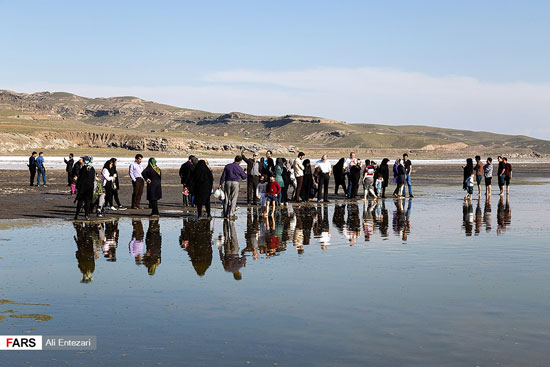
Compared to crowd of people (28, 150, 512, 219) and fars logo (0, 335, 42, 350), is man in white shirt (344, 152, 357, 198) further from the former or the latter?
fars logo (0, 335, 42, 350)

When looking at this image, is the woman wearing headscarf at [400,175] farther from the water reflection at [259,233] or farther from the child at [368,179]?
the water reflection at [259,233]

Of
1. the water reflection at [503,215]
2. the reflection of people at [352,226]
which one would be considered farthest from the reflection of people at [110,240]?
the water reflection at [503,215]

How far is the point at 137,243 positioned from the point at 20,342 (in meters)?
7.51

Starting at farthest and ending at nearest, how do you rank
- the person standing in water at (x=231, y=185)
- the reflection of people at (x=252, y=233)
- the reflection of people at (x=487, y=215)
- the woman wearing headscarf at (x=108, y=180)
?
the woman wearing headscarf at (x=108, y=180) < the person standing in water at (x=231, y=185) < the reflection of people at (x=487, y=215) < the reflection of people at (x=252, y=233)

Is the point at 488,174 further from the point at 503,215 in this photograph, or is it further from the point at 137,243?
the point at 137,243

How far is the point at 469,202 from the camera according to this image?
88.1 ft

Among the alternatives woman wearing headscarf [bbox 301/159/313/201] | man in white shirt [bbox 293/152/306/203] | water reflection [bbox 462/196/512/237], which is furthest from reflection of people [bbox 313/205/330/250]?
woman wearing headscarf [bbox 301/159/313/201]

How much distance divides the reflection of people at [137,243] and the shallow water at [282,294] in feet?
0.13

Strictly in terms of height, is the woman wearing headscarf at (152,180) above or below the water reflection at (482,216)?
above

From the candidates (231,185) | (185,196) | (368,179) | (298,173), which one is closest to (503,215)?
(368,179)

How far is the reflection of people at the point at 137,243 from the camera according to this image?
12664 mm

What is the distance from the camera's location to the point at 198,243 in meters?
14.6

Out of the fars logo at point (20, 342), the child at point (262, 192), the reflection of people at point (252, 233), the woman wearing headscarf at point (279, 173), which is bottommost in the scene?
the reflection of people at point (252, 233)

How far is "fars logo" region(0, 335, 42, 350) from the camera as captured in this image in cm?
689
